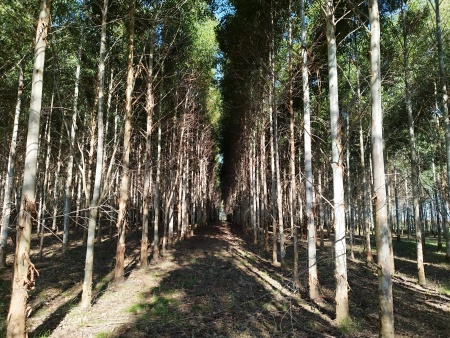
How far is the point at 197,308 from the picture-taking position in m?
7.66

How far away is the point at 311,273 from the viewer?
8.34 metres

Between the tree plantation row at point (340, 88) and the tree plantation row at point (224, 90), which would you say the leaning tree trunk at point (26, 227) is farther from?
the tree plantation row at point (340, 88)

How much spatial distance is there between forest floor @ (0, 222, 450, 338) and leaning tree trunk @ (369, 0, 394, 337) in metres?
0.85

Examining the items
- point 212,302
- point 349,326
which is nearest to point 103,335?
point 212,302

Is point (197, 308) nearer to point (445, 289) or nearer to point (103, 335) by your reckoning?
point (103, 335)

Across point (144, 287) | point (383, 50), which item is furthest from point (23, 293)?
point (383, 50)

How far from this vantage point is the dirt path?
20.8 feet

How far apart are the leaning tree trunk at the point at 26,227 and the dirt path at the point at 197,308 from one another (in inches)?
70.1

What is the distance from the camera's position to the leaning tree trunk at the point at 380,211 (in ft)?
13.0

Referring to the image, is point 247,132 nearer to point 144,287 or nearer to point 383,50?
point 383,50

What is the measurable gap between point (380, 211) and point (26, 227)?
5.18 metres

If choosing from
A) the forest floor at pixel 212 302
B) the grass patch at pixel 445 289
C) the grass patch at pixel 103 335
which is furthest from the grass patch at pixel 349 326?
the grass patch at pixel 445 289

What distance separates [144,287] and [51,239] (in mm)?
12472

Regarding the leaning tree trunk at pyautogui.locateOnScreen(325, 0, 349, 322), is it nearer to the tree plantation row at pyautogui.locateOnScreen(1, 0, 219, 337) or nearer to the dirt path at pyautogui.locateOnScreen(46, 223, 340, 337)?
the dirt path at pyautogui.locateOnScreen(46, 223, 340, 337)
